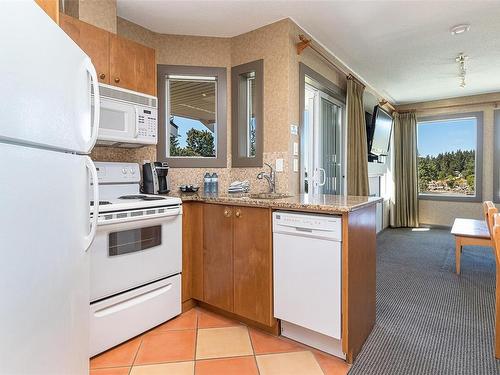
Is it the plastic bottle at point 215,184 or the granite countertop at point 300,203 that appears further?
the plastic bottle at point 215,184

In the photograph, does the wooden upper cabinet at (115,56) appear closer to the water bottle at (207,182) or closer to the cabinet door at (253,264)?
the water bottle at (207,182)

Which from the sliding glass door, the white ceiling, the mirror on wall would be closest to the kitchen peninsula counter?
the mirror on wall

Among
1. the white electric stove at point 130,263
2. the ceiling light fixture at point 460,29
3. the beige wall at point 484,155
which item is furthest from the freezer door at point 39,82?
the beige wall at point 484,155

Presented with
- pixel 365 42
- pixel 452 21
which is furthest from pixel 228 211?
pixel 452 21

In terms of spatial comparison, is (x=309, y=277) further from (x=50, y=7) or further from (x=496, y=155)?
(x=496, y=155)

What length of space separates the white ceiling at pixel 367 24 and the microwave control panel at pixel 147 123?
874mm

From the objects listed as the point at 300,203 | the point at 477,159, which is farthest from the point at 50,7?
the point at 477,159

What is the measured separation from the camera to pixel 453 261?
3680 mm

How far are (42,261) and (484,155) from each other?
6.65 m

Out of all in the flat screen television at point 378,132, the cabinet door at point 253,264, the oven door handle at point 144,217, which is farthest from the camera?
the flat screen television at point 378,132

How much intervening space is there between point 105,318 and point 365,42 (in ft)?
11.4

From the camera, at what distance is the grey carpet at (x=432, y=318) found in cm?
166

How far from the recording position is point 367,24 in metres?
2.77

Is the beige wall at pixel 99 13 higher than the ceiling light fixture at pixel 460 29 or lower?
lower
